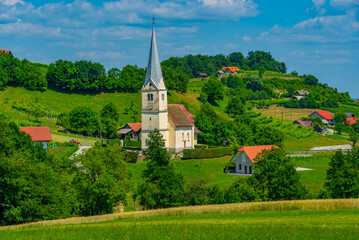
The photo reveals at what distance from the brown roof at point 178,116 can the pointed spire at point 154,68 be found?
20.6 ft

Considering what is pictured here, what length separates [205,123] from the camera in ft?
308

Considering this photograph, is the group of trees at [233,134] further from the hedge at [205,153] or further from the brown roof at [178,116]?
the brown roof at [178,116]

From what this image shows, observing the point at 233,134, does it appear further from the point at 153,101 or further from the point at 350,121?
the point at 350,121

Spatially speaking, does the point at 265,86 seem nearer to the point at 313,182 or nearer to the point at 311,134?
the point at 311,134

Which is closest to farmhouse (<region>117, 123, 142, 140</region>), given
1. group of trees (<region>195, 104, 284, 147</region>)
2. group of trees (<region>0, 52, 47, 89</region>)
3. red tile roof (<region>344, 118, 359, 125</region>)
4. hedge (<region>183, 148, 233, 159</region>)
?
group of trees (<region>195, 104, 284, 147</region>)

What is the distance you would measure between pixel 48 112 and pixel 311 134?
2503 inches

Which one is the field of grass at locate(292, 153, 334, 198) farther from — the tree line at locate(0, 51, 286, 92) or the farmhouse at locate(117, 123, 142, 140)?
the tree line at locate(0, 51, 286, 92)

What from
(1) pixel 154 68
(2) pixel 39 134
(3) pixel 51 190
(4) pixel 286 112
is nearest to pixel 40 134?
(2) pixel 39 134

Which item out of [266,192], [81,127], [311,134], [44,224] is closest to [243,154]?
[266,192]

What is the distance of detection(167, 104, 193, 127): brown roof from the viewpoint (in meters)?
80.4

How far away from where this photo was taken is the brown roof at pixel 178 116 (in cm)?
8040

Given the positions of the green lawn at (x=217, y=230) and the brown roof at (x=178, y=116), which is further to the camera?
the brown roof at (x=178, y=116)

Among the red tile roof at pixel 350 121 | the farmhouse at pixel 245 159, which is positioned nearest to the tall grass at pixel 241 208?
the farmhouse at pixel 245 159

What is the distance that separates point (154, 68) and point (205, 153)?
15.8 m
